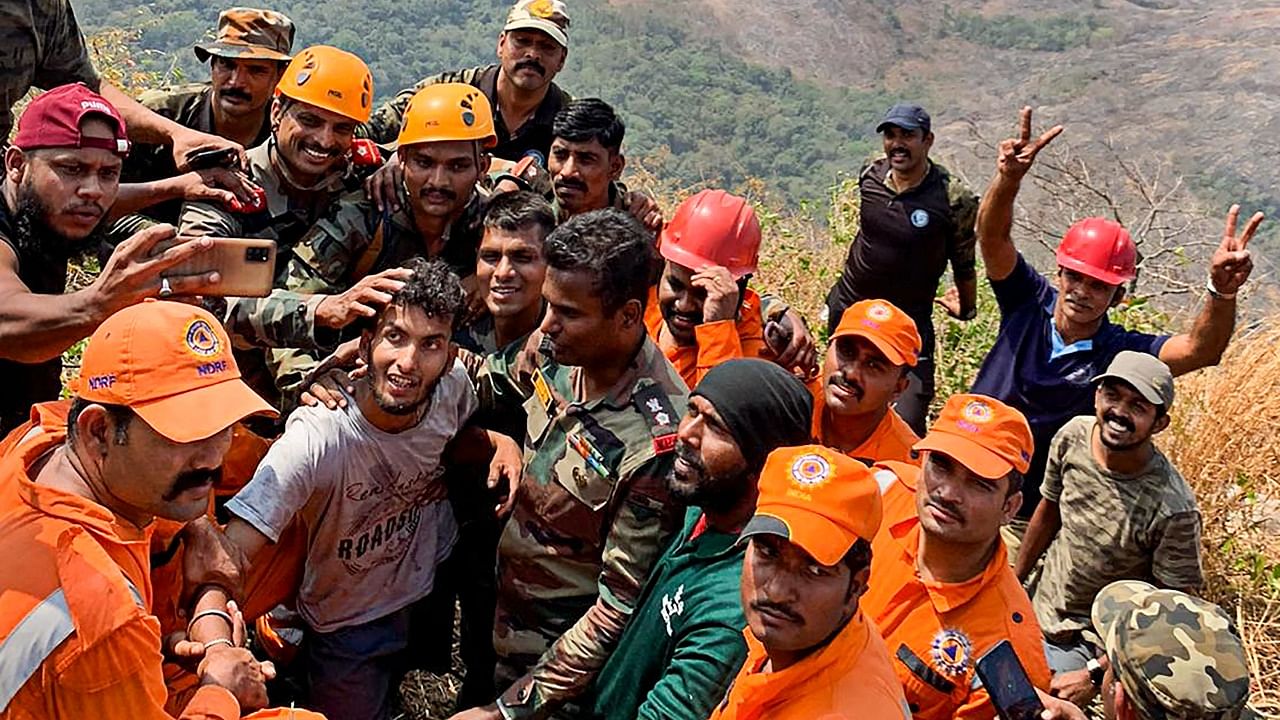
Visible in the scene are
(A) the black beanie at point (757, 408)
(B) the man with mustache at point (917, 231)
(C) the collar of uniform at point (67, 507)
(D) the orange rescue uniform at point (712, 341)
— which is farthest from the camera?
(B) the man with mustache at point (917, 231)

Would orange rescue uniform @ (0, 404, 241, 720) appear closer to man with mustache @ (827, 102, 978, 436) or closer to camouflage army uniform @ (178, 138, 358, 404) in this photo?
camouflage army uniform @ (178, 138, 358, 404)

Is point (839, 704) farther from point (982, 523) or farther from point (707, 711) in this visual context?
point (982, 523)

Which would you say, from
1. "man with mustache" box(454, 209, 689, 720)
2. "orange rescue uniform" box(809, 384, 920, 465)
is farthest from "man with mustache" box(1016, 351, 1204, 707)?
"man with mustache" box(454, 209, 689, 720)

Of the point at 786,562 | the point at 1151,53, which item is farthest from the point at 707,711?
the point at 1151,53

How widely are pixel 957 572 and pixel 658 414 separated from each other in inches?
41.3

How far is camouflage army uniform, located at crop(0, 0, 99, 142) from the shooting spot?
4.43 metres

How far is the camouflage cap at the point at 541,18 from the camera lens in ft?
18.0

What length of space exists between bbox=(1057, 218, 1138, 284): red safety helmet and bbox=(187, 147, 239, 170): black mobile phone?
11.7 ft

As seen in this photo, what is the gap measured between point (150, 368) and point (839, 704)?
170 cm

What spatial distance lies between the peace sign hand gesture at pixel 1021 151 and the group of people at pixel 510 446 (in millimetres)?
19

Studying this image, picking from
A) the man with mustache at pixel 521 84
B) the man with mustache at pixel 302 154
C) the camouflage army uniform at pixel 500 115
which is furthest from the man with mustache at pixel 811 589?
the camouflage army uniform at pixel 500 115

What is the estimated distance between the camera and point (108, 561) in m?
2.24

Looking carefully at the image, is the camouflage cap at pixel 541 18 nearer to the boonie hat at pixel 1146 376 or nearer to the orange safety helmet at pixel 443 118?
the orange safety helmet at pixel 443 118

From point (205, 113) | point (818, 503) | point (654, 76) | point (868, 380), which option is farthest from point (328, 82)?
point (654, 76)
